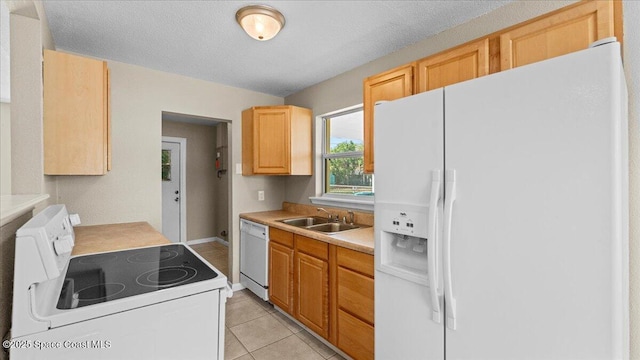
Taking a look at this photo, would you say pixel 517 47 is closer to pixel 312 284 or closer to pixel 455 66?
pixel 455 66

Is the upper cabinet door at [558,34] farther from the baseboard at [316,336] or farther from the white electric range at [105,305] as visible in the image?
the baseboard at [316,336]

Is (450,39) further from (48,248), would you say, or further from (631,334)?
(48,248)

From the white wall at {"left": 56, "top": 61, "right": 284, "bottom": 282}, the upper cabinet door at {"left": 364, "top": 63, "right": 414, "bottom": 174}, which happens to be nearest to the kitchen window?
the upper cabinet door at {"left": 364, "top": 63, "right": 414, "bottom": 174}

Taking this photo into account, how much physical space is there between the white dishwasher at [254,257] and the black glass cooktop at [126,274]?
1.17m

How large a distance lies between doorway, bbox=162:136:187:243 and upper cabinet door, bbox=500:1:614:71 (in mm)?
5142

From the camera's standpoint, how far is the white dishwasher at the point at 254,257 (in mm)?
2895

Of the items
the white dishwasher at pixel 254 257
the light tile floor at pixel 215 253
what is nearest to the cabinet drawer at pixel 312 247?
the white dishwasher at pixel 254 257

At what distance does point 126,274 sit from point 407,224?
1.41 m

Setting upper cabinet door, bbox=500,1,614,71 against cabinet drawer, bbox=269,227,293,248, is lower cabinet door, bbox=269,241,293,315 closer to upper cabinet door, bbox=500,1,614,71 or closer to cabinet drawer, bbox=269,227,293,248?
cabinet drawer, bbox=269,227,293,248

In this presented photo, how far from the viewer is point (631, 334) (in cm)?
133

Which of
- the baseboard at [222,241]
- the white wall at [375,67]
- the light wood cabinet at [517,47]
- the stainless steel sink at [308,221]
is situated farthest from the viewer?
the baseboard at [222,241]

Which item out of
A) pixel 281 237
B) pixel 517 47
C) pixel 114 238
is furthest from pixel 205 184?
pixel 517 47

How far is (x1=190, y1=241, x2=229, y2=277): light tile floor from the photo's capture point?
4.24m

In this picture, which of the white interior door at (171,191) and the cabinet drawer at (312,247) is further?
the white interior door at (171,191)
